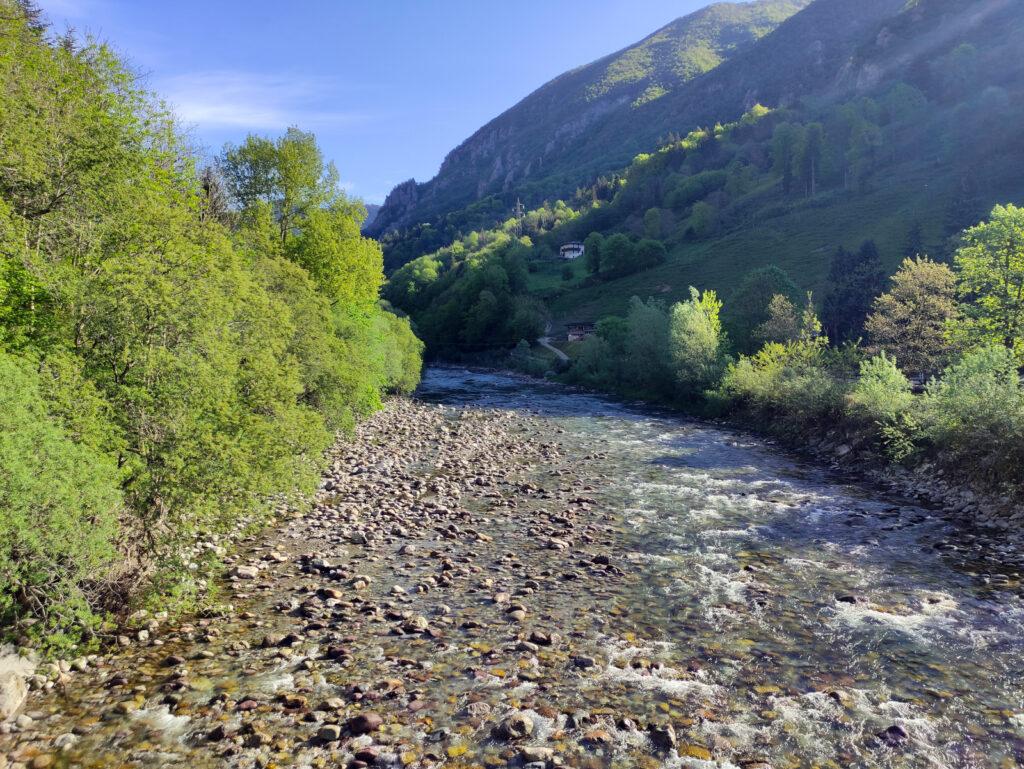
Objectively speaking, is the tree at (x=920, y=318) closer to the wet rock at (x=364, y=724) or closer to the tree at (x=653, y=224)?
the wet rock at (x=364, y=724)

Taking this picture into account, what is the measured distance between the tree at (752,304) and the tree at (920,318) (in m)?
18.1

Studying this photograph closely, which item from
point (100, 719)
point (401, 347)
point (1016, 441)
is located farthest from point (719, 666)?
point (401, 347)

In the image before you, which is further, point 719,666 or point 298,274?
point 298,274

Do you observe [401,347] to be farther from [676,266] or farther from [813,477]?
[676,266]

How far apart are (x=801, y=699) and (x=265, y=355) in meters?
14.7

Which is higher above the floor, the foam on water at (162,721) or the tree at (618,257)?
the tree at (618,257)

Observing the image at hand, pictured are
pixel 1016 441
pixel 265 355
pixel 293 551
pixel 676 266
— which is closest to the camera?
pixel 265 355

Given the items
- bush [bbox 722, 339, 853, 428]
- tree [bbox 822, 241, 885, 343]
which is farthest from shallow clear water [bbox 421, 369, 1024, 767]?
tree [bbox 822, 241, 885, 343]

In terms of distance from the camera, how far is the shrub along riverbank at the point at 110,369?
10203mm

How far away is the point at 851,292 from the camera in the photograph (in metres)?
76.1

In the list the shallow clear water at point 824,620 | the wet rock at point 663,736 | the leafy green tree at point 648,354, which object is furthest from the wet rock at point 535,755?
the leafy green tree at point 648,354

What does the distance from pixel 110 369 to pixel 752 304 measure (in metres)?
69.1

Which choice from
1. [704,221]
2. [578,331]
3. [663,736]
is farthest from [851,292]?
[704,221]

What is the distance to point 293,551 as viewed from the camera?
17938mm
